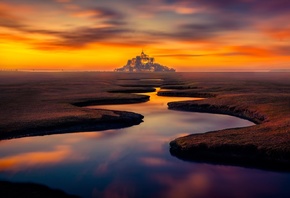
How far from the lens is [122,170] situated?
25.1 m

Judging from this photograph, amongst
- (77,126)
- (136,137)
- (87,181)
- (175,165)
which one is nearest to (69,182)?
(87,181)

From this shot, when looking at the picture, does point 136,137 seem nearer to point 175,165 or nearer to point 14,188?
point 175,165

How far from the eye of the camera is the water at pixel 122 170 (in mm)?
21062

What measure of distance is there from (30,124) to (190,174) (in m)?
24.1

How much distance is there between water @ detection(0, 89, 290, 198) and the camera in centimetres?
2106

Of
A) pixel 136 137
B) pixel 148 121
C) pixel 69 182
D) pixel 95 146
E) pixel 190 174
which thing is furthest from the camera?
pixel 148 121

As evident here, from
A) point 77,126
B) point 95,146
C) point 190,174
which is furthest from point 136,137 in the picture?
point 190,174

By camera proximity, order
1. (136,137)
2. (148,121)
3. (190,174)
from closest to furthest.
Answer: (190,174) → (136,137) → (148,121)

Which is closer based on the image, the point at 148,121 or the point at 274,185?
the point at 274,185

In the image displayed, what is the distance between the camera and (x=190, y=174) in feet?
78.6

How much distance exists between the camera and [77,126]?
132ft

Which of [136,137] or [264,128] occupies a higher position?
[264,128]

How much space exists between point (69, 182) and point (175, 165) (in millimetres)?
9236

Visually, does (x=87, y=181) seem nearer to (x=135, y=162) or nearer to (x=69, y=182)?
(x=69, y=182)
